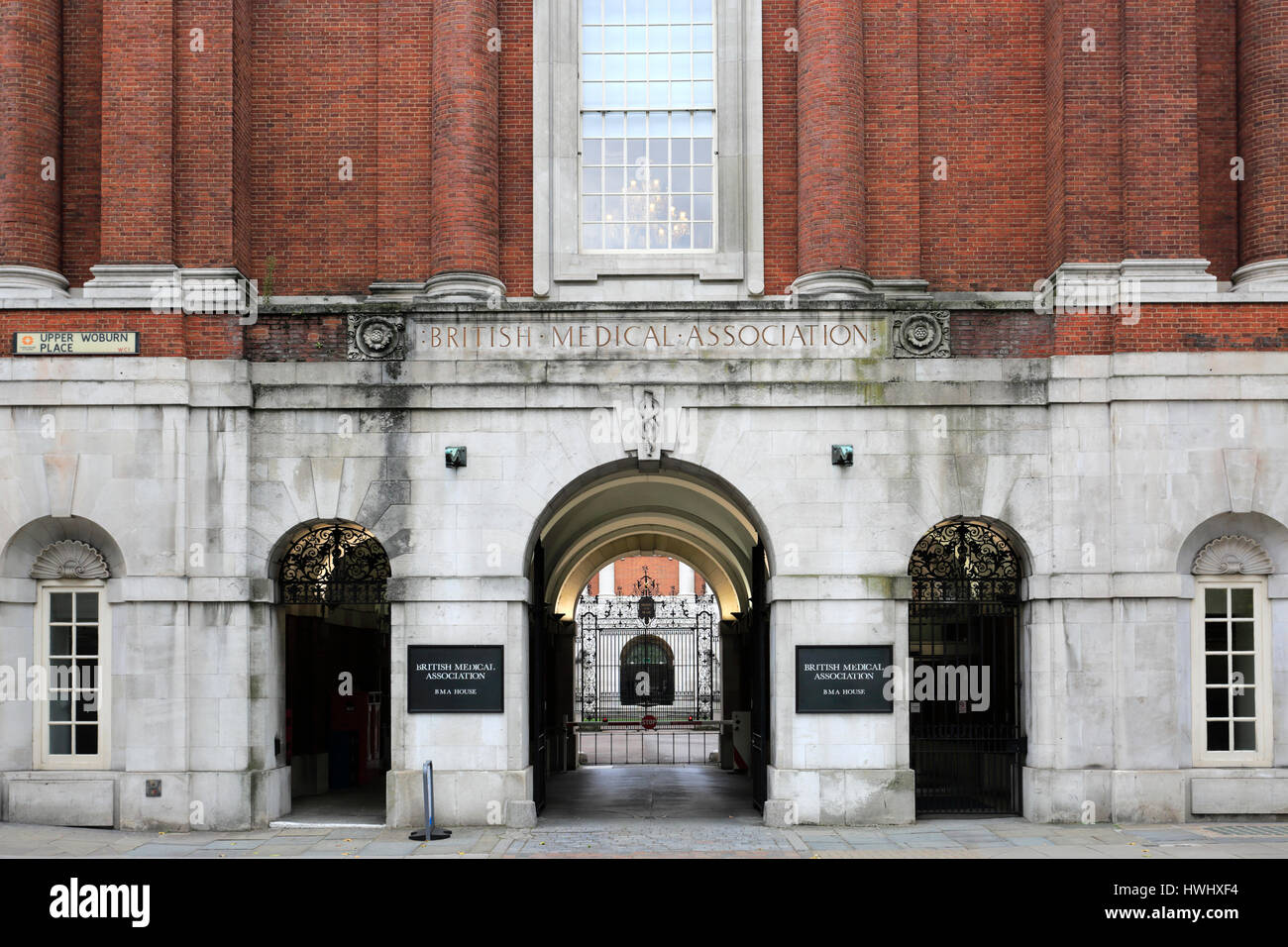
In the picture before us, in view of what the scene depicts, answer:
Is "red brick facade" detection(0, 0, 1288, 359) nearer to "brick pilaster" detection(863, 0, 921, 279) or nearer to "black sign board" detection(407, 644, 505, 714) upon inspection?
"brick pilaster" detection(863, 0, 921, 279)

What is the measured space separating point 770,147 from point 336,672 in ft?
39.2

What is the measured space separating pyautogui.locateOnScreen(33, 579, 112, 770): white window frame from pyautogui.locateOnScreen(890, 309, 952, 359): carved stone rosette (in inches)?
418

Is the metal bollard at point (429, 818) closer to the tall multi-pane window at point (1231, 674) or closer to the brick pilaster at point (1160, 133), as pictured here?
the tall multi-pane window at point (1231, 674)

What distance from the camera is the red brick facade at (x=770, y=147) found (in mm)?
17016

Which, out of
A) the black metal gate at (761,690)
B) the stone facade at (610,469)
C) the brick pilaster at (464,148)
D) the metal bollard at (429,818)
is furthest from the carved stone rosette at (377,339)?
the black metal gate at (761,690)

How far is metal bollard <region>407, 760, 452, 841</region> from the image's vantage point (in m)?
15.2

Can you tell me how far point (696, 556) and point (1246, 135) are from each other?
624 inches

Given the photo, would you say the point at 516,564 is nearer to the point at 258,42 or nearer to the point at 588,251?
the point at 588,251

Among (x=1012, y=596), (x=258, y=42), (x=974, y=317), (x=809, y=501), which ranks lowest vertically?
(x=1012, y=596)

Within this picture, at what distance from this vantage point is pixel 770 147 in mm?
17969

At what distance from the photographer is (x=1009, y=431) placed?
54.9 ft

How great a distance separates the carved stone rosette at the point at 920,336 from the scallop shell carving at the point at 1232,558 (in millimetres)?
4124

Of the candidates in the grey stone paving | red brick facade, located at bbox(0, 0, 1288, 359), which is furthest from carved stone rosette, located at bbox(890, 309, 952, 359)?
the grey stone paving

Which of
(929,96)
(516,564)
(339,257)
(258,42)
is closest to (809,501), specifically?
(516,564)
